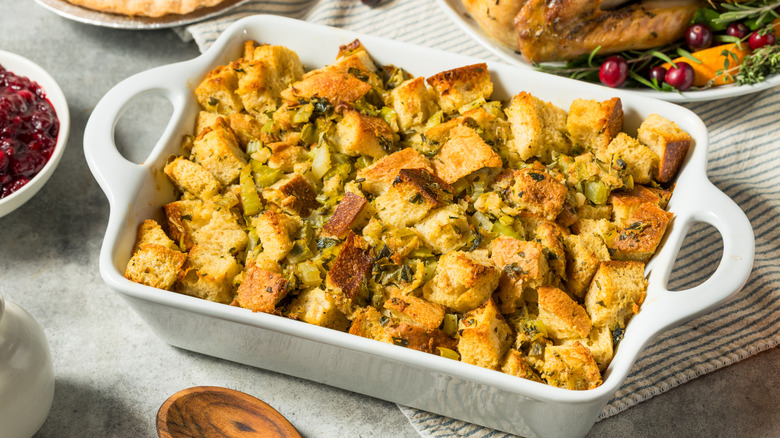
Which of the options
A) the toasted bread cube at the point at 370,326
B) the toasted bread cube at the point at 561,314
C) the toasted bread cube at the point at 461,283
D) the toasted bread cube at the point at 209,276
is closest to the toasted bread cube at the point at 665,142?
the toasted bread cube at the point at 561,314

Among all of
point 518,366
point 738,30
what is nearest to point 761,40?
point 738,30

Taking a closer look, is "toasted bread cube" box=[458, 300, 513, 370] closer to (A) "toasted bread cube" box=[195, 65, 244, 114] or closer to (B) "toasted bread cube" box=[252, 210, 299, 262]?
(B) "toasted bread cube" box=[252, 210, 299, 262]

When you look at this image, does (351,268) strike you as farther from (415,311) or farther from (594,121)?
(594,121)

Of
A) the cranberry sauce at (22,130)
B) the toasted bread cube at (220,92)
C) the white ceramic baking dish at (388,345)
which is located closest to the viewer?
the white ceramic baking dish at (388,345)

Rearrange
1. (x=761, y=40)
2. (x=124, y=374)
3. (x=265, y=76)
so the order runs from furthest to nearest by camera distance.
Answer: (x=761, y=40) → (x=265, y=76) → (x=124, y=374)

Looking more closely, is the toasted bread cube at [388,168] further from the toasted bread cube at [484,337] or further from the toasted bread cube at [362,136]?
the toasted bread cube at [484,337]
